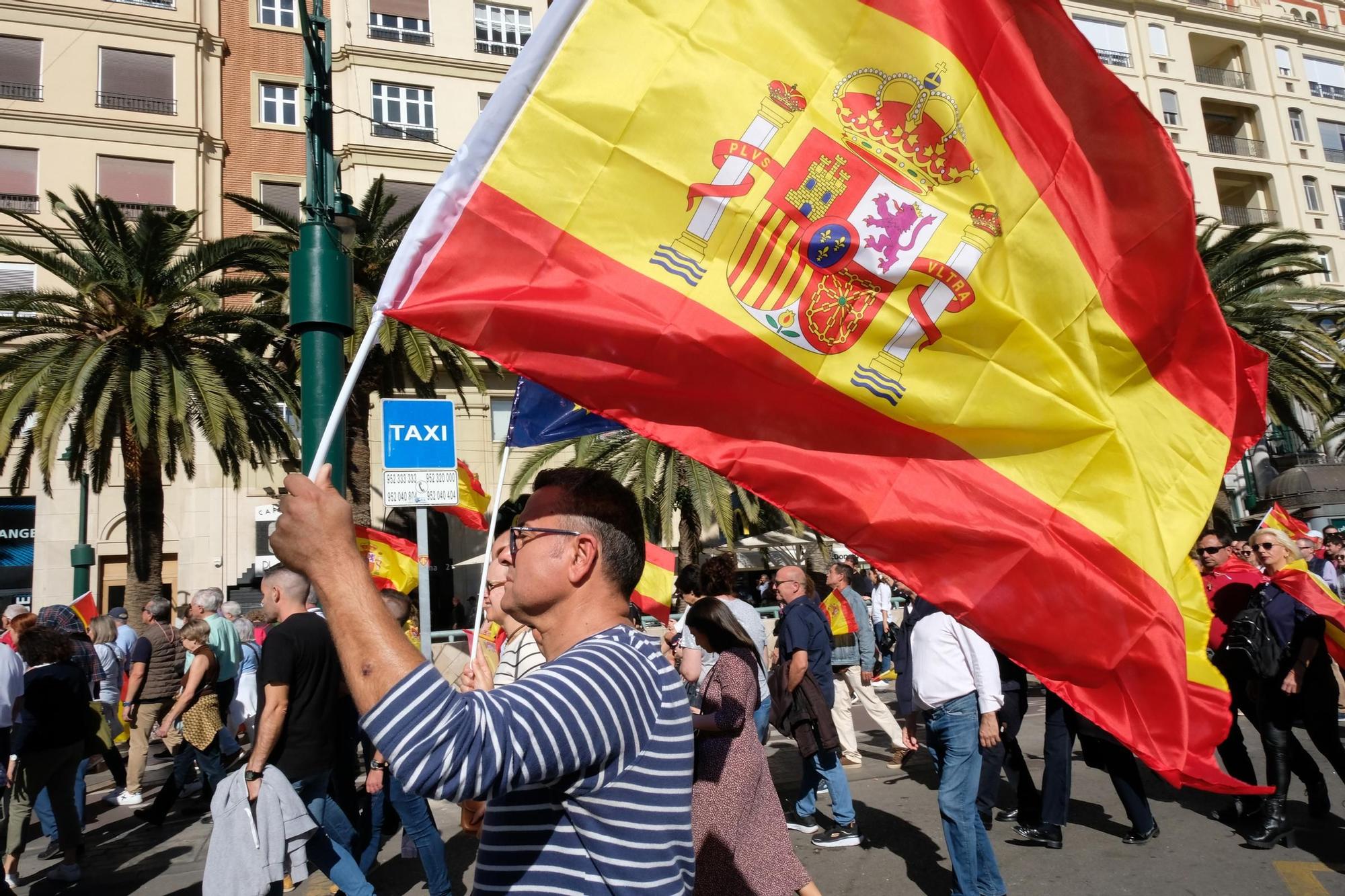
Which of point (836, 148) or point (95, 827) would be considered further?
point (95, 827)

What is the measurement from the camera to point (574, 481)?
2.06 m

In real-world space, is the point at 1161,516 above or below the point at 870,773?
above

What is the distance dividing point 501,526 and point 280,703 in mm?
1659

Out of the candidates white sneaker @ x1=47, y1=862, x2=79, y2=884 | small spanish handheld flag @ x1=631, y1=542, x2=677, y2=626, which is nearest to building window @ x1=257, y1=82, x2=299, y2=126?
small spanish handheld flag @ x1=631, y1=542, x2=677, y2=626

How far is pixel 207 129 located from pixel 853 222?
98.0 ft

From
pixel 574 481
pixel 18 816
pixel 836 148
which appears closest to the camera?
pixel 574 481

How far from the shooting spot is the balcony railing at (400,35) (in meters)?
28.6

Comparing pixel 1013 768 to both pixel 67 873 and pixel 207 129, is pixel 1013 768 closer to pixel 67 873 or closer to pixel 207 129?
pixel 67 873

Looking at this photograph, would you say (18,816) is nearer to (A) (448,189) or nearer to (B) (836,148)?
(A) (448,189)

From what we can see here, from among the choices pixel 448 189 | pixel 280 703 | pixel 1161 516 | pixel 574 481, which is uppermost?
pixel 448 189

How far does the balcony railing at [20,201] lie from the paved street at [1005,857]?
2309cm

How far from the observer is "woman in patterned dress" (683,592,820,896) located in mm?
3637

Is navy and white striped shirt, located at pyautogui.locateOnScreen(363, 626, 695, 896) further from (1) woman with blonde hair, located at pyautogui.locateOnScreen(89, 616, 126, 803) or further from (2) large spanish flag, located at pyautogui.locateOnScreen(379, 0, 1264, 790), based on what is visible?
(1) woman with blonde hair, located at pyautogui.locateOnScreen(89, 616, 126, 803)

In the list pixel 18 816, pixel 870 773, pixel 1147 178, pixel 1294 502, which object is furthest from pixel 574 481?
pixel 1294 502
